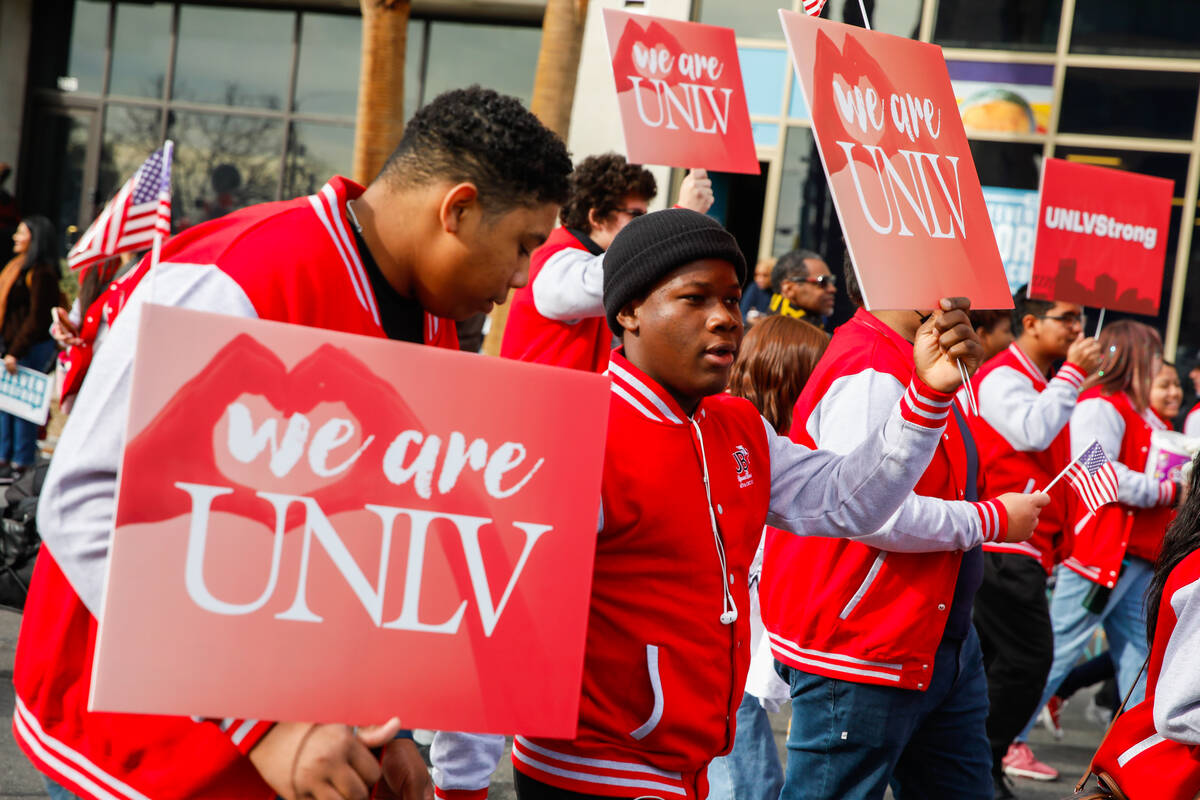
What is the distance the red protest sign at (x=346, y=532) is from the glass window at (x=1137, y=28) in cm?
1146

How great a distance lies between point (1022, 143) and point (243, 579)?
11.6m

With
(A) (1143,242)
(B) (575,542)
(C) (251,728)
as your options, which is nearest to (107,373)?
(C) (251,728)

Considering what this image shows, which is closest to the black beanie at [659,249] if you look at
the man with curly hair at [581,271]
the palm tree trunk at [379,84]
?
the man with curly hair at [581,271]

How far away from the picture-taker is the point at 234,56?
1432 cm

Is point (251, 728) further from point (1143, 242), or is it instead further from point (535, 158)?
point (1143, 242)

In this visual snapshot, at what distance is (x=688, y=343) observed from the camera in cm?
250

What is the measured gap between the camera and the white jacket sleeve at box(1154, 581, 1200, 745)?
2492 mm

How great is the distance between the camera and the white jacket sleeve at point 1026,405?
185 inches

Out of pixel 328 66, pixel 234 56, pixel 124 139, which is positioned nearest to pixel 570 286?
pixel 328 66

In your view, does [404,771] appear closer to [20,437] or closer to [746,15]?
[20,437]

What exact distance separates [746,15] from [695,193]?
8.63 metres

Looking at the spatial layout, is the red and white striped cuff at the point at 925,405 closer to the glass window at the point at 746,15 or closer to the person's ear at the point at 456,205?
the person's ear at the point at 456,205

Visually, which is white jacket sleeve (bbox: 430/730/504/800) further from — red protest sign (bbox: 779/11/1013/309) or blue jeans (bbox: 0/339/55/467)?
blue jeans (bbox: 0/339/55/467)

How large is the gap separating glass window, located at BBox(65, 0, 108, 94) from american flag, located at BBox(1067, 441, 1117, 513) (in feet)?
43.9
